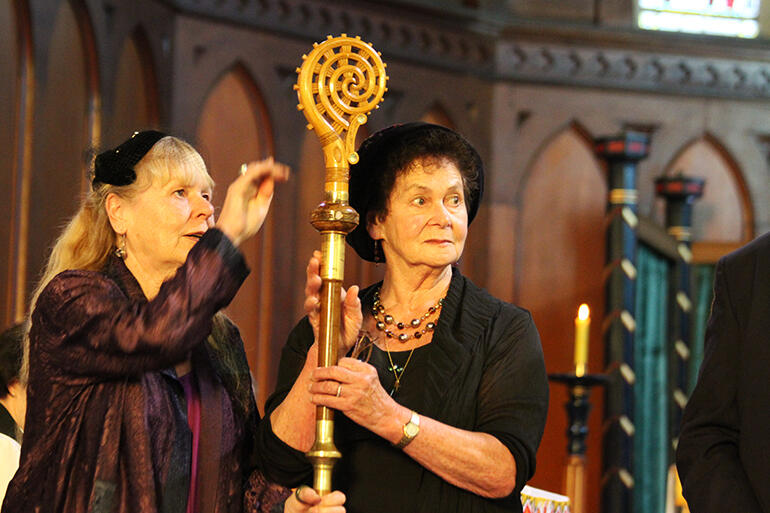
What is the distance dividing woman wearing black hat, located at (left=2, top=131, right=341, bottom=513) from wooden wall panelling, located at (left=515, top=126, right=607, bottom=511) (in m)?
4.20

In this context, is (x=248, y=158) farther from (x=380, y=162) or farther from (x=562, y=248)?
(x=380, y=162)

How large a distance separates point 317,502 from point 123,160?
0.89m

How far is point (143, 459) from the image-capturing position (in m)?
2.41

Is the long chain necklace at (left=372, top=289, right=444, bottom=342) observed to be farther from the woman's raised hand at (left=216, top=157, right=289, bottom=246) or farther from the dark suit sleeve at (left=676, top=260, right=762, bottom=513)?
the dark suit sleeve at (left=676, top=260, right=762, bottom=513)

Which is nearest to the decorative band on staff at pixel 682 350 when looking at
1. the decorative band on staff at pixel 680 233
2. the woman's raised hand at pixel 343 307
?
the decorative band on staff at pixel 680 233

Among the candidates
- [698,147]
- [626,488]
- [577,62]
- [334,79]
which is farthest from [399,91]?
[334,79]

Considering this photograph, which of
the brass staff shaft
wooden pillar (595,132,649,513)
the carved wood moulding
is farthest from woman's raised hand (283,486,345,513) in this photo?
wooden pillar (595,132,649,513)

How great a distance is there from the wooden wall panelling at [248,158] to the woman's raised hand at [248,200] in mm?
3006

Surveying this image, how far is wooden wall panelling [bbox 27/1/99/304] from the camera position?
4.19m

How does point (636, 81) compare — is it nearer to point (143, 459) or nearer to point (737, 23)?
point (737, 23)

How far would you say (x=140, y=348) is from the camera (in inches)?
93.0

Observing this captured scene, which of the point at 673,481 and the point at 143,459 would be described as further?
the point at 673,481

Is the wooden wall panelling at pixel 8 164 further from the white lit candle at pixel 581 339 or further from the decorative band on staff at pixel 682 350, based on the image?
the decorative band on staff at pixel 682 350

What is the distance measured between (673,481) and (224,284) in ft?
12.7
